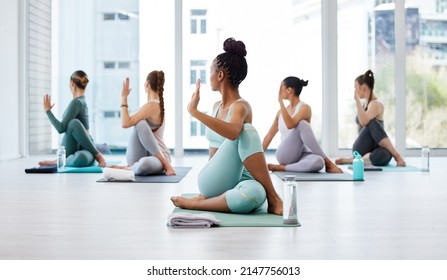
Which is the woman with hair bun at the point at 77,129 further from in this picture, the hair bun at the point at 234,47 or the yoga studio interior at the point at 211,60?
the hair bun at the point at 234,47

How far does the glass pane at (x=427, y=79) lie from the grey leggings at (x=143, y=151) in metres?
4.02

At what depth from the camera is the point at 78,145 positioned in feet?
22.7

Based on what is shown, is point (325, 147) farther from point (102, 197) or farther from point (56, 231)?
point (56, 231)

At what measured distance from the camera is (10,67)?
853cm

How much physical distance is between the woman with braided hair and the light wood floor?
1.88ft

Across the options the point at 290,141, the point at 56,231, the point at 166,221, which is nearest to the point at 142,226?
the point at 166,221

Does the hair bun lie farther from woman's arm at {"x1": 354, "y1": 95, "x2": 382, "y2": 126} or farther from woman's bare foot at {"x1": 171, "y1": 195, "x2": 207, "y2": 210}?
woman's arm at {"x1": 354, "y1": 95, "x2": 382, "y2": 126}

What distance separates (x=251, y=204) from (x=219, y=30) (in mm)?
5516

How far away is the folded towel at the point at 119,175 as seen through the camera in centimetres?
581

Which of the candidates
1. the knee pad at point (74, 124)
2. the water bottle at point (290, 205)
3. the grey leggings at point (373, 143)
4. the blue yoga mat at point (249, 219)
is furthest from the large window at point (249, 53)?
the water bottle at point (290, 205)

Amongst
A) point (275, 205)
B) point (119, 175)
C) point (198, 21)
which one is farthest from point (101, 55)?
point (275, 205)

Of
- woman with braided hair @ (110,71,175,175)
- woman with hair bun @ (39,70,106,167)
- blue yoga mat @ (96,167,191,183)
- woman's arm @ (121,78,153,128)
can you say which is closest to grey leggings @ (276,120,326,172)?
blue yoga mat @ (96,167,191,183)

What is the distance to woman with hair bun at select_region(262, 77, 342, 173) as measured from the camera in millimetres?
6434
